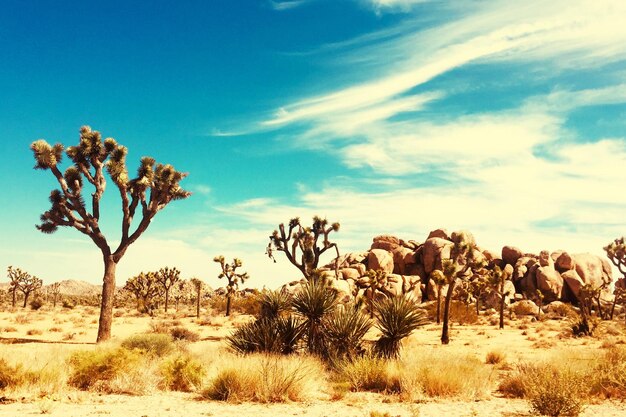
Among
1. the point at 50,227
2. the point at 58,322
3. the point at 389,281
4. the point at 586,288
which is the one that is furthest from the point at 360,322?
the point at 389,281

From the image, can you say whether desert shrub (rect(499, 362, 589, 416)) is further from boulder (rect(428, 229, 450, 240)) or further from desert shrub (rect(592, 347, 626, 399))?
boulder (rect(428, 229, 450, 240))

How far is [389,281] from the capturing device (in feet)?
156

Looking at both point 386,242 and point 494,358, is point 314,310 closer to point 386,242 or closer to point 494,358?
point 494,358

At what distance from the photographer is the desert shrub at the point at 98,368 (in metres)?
9.46

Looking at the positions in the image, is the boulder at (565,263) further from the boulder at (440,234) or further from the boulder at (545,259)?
the boulder at (440,234)

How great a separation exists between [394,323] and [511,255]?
170 feet

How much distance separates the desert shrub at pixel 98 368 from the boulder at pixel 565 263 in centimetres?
5604

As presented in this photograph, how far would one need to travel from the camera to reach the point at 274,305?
1277cm

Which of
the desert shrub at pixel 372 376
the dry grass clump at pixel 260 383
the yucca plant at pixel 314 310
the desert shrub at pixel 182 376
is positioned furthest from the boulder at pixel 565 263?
the desert shrub at pixel 182 376

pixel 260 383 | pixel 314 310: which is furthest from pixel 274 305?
pixel 260 383

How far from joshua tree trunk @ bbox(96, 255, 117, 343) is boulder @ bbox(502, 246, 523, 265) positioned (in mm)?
50795

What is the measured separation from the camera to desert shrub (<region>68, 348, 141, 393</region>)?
372 inches

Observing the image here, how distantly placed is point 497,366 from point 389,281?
3358 cm

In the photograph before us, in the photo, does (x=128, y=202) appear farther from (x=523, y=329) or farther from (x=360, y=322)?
(x=523, y=329)
